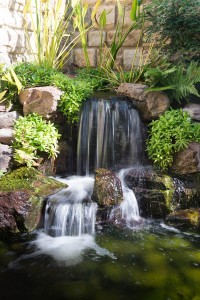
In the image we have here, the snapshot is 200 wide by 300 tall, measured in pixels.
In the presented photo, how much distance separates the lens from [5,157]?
17.0 ft

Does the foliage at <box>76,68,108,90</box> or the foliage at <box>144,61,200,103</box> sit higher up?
the foliage at <box>76,68,108,90</box>

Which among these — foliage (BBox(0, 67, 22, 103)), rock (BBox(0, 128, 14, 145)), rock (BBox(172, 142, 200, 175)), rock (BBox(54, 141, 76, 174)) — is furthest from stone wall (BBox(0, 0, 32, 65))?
rock (BBox(172, 142, 200, 175))

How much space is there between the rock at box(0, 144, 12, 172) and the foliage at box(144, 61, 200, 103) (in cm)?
270

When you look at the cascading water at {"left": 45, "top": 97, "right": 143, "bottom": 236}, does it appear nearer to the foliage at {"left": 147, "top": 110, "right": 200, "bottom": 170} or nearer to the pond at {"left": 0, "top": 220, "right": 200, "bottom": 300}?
the foliage at {"left": 147, "top": 110, "right": 200, "bottom": 170}

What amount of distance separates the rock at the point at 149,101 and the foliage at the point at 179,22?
47.3 inches

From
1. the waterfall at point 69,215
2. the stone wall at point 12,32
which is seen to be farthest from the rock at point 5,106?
the waterfall at point 69,215

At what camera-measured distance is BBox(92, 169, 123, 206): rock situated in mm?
4605

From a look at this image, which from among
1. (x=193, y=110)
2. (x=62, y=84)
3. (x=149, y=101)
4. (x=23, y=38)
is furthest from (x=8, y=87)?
(x=193, y=110)

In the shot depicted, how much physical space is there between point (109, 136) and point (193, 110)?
5.20 ft

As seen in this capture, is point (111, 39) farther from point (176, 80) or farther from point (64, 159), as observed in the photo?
point (64, 159)

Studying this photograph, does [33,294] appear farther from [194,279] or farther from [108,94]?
[108,94]

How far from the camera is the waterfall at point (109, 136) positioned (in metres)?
5.89

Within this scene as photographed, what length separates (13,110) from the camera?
596 cm

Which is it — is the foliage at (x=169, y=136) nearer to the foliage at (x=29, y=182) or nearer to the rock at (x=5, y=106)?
the foliage at (x=29, y=182)
